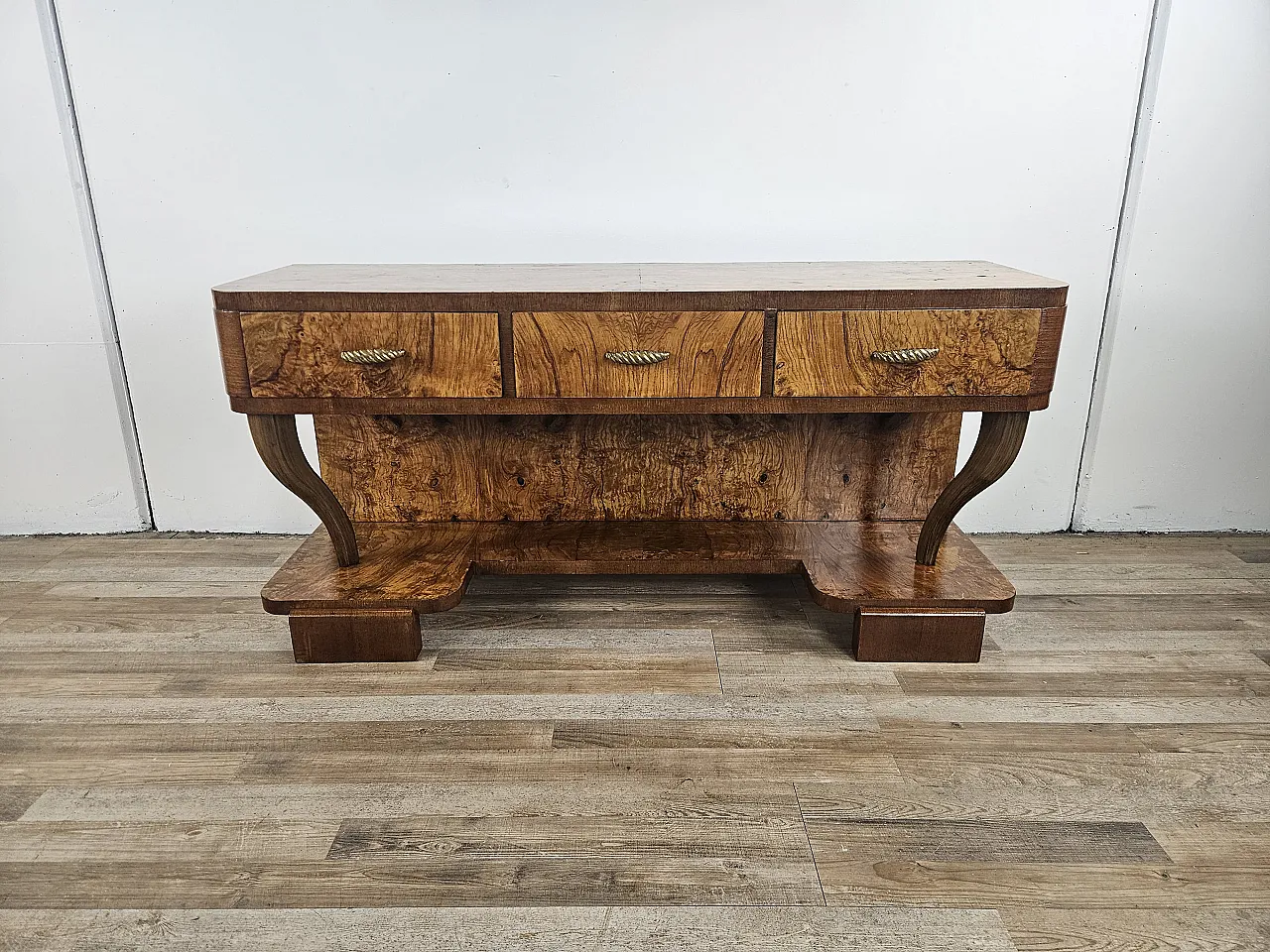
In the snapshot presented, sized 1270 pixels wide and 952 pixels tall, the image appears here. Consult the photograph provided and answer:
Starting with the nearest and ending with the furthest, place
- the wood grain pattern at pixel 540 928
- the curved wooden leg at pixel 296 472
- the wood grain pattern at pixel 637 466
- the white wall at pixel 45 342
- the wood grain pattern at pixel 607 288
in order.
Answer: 1. the wood grain pattern at pixel 540 928
2. the wood grain pattern at pixel 607 288
3. the curved wooden leg at pixel 296 472
4. the wood grain pattern at pixel 637 466
5. the white wall at pixel 45 342

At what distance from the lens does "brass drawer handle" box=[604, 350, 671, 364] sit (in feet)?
4.96

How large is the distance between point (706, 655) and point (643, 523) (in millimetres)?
400

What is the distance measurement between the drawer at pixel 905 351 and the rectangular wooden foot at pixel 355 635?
873 mm

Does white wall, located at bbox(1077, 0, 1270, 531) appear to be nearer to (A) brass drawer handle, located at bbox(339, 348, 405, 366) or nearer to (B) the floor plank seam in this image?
(B) the floor plank seam

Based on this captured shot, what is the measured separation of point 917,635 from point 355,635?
1129 mm

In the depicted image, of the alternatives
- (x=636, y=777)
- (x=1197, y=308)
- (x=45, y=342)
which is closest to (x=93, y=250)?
(x=45, y=342)

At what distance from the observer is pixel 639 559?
71.5 inches

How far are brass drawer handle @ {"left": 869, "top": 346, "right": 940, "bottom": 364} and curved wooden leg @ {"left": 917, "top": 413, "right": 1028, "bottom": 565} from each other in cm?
22

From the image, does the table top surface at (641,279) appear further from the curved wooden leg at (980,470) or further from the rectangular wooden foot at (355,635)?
the rectangular wooden foot at (355,635)

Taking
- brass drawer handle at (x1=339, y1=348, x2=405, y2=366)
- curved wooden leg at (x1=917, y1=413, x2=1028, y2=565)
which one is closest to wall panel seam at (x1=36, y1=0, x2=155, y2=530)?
brass drawer handle at (x1=339, y1=348, x2=405, y2=366)

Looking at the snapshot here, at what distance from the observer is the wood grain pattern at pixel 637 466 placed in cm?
193

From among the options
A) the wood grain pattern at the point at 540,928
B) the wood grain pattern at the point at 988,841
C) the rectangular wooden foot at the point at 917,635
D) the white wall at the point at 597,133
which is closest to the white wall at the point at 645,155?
the white wall at the point at 597,133

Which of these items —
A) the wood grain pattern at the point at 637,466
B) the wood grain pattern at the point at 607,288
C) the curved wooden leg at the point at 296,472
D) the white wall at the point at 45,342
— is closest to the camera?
the wood grain pattern at the point at 607,288

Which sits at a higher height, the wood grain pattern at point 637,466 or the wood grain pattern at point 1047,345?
the wood grain pattern at point 1047,345
